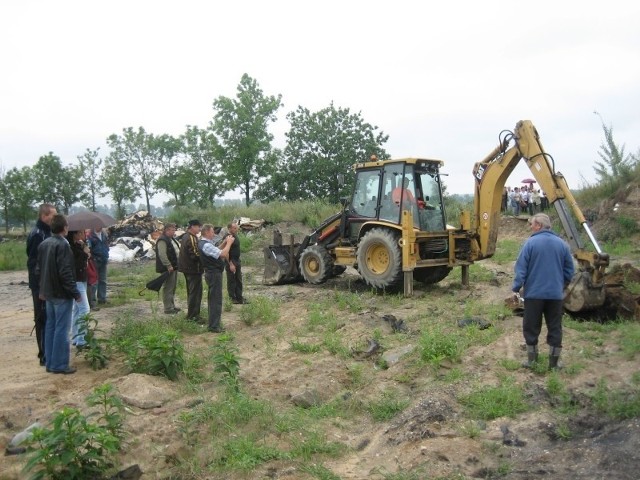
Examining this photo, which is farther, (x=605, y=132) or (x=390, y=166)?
(x=605, y=132)

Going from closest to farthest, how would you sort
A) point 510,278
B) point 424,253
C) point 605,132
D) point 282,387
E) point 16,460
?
point 16,460, point 282,387, point 424,253, point 510,278, point 605,132

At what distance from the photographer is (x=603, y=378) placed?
6.15m

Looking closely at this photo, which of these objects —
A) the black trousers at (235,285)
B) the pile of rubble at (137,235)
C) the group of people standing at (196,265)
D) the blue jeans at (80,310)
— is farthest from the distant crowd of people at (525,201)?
the blue jeans at (80,310)

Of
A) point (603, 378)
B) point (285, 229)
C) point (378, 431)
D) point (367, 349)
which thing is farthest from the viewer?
point (285, 229)

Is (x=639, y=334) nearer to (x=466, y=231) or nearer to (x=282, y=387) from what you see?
(x=282, y=387)

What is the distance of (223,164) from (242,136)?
213cm

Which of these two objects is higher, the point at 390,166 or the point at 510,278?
the point at 390,166

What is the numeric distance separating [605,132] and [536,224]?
47.6ft

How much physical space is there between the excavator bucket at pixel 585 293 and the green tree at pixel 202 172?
31041 mm

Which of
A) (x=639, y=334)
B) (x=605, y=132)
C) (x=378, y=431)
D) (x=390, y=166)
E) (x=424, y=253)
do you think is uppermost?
(x=605, y=132)

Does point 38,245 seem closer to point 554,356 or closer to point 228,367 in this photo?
point 228,367

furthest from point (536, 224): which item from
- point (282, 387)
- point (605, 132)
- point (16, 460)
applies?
point (605, 132)

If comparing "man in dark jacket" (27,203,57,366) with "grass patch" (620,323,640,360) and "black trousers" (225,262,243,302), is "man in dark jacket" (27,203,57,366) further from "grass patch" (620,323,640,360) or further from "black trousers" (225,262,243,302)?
"grass patch" (620,323,640,360)

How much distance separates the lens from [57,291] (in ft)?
22.2
